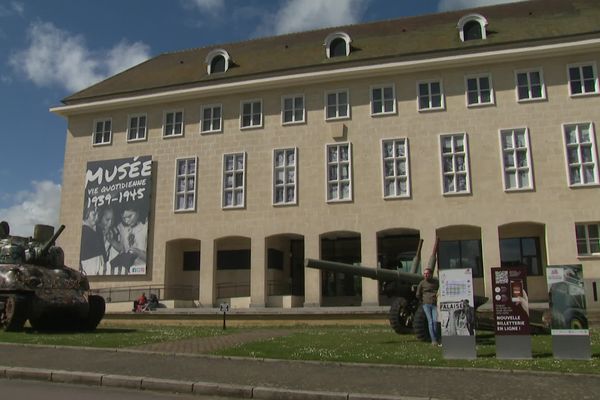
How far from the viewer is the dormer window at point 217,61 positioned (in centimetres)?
3456

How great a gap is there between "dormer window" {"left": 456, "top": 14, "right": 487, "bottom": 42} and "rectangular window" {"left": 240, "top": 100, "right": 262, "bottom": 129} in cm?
1193

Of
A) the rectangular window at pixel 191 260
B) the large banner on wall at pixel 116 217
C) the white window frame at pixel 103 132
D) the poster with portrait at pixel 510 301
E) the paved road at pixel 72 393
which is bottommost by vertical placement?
the paved road at pixel 72 393

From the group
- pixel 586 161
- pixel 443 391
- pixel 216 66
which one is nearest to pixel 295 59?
pixel 216 66

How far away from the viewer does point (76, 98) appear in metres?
35.8

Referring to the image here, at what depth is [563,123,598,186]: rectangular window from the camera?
2675 centimetres

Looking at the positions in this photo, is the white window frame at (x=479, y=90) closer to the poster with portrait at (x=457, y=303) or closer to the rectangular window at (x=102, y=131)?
the poster with portrait at (x=457, y=303)

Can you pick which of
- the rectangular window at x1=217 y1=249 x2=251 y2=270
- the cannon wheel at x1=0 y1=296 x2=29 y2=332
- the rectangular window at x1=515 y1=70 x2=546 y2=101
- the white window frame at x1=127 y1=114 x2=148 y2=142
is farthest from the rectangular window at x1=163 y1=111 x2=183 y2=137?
the rectangular window at x1=515 y1=70 x2=546 y2=101

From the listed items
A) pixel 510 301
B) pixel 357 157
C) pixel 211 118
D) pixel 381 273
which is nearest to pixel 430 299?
pixel 381 273

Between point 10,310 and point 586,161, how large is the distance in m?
25.4

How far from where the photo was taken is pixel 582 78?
2783 centimetres

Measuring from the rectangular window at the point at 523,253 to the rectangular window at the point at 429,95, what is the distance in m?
8.04

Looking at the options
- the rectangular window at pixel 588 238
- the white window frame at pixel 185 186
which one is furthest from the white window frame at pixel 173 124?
the rectangular window at pixel 588 238

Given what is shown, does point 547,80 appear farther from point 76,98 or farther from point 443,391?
point 76,98

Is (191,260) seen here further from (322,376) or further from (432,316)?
(322,376)
